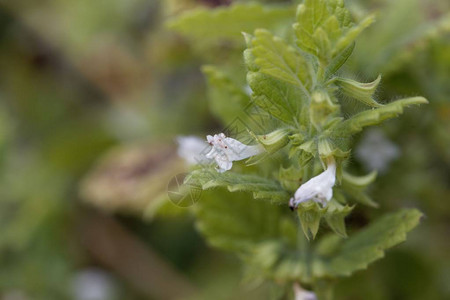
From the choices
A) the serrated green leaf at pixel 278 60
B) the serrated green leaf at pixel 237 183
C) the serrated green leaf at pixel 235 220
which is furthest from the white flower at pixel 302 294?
the serrated green leaf at pixel 278 60

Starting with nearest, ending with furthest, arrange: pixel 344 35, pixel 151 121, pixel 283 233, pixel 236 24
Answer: pixel 344 35 < pixel 283 233 < pixel 236 24 < pixel 151 121

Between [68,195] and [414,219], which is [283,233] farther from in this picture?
[68,195]

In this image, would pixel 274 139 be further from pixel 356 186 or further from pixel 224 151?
pixel 356 186

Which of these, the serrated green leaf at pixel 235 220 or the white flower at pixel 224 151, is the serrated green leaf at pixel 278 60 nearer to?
the white flower at pixel 224 151

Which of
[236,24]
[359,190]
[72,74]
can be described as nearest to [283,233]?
[359,190]

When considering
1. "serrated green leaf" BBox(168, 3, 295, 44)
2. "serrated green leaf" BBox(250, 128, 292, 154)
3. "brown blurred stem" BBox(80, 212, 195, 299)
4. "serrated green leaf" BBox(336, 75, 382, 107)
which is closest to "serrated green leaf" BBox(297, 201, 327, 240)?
"serrated green leaf" BBox(250, 128, 292, 154)

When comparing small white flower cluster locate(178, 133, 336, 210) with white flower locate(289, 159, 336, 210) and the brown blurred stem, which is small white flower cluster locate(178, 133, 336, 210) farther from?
the brown blurred stem

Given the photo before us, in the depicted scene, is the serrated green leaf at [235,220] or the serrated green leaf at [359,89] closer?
the serrated green leaf at [359,89]
